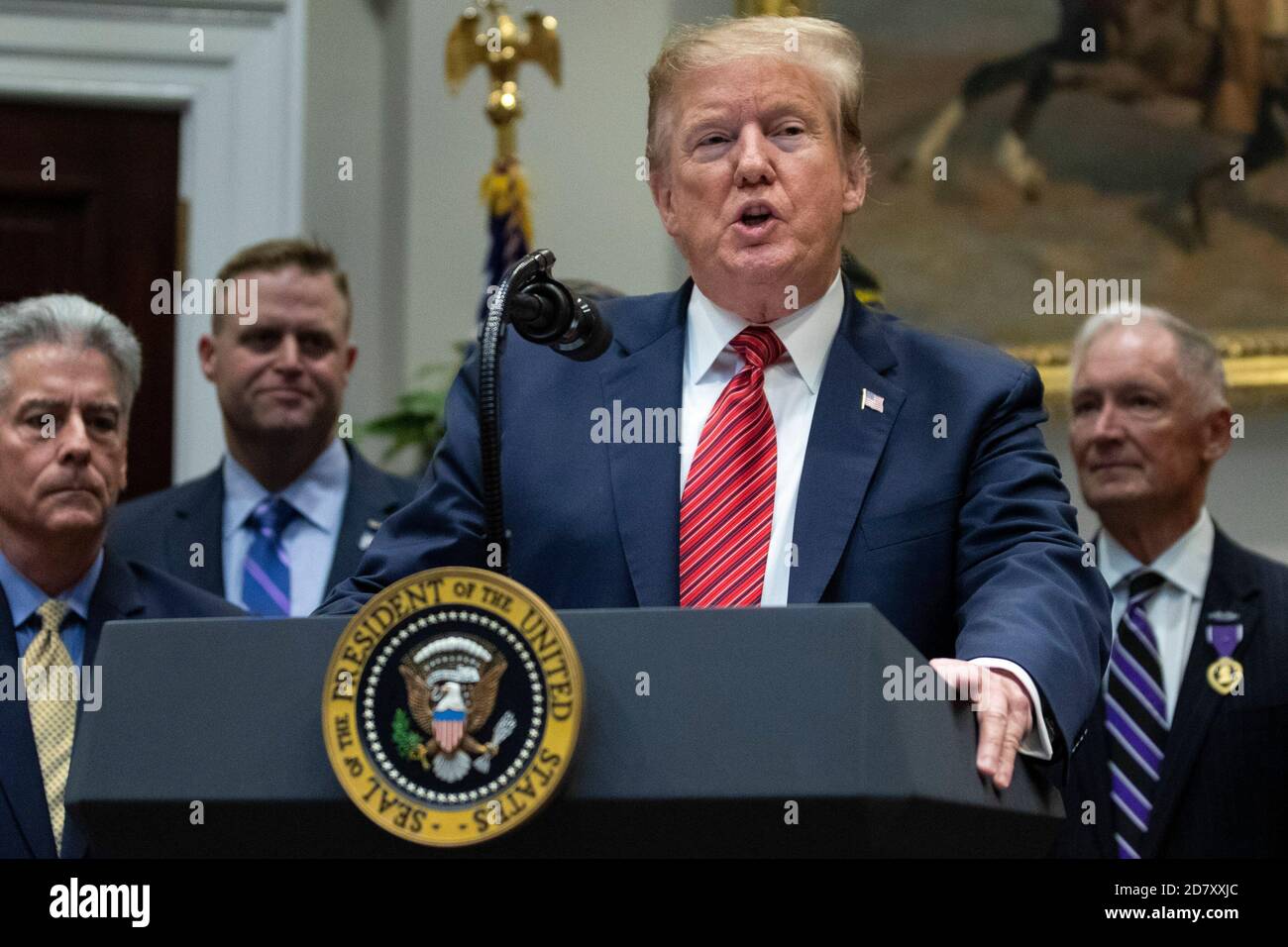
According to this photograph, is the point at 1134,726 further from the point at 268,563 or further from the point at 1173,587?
the point at 268,563

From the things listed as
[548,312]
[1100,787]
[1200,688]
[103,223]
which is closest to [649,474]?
[548,312]

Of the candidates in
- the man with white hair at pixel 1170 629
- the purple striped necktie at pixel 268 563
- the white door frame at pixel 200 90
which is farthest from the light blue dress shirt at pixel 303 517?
the man with white hair at pixel 1170 629

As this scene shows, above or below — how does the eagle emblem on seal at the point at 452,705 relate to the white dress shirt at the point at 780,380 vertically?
below

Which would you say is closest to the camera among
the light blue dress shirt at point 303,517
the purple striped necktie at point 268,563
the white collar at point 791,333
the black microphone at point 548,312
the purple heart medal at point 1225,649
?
the black microphone at point 548,312

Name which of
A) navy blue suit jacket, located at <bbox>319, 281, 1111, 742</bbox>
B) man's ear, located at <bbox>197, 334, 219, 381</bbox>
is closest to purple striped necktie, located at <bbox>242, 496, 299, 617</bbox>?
man's ear, located at <bbox>197, 334, 219, 381</bbox>

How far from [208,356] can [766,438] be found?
2915 mm

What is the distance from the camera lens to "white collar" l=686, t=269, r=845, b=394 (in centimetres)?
248

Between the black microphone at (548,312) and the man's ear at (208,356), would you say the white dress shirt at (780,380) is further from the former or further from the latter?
the man's ear at (208,356)

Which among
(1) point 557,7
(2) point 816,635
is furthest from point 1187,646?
(1) point 557,7

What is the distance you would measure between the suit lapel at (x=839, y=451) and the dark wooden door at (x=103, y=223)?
3981mm

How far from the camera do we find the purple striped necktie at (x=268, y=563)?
4449mm

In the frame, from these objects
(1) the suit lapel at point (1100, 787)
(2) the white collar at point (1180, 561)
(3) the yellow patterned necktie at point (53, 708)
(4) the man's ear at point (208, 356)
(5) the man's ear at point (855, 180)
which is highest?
(4) the man's ear at point (208, 356)

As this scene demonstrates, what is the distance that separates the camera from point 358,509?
4.64 m

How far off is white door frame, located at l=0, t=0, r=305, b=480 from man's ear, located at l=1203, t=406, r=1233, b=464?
117 inches
